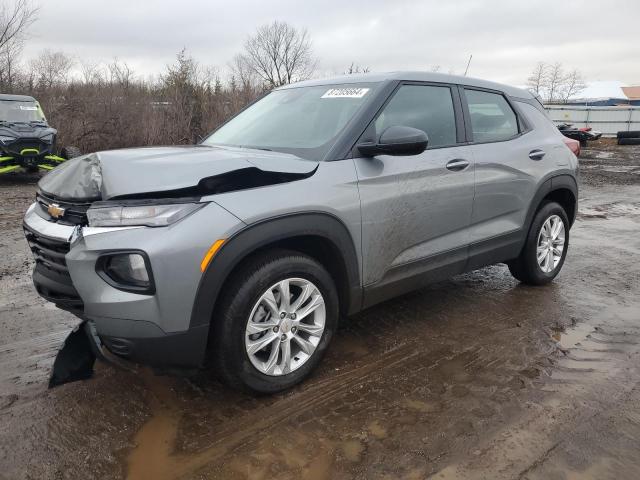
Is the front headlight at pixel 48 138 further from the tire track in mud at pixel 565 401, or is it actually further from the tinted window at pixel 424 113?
the tire track in mud at pixel 565 401

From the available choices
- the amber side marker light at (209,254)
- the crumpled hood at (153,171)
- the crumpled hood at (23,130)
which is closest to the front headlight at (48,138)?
the crumpled hood at (23,130)

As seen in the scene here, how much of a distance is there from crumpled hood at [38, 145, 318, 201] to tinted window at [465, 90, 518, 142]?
1669 mm

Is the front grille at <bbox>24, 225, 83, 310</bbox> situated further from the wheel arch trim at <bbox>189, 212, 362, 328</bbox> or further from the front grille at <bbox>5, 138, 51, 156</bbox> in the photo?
the front grille at <bbox>5, 138, 51, 156</bbox>

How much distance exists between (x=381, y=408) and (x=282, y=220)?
1.15m

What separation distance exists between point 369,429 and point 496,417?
26.9 inches

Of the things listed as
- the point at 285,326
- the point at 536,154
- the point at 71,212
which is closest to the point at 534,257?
the point at 536,154

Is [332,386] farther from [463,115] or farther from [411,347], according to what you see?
[463,115]

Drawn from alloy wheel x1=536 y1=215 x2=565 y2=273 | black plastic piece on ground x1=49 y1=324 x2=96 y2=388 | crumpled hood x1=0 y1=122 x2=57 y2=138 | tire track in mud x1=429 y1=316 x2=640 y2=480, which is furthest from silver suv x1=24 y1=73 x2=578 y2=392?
crumpled hood x1=0 y1=122 x2=57 y2=138

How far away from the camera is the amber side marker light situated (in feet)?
7.75

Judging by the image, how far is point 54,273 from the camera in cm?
265

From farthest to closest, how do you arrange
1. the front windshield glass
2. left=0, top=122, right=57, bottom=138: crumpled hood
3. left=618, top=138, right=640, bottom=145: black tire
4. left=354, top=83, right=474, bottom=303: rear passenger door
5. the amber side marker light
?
left=618, top=138, right=640, bottom=145: black tire, left=0, top=122, right=57, bottom=138: crumpled hood, the front windshield glass, left=354, top=83, right=474, bottom=303: rear passenger door, the amber side marker light

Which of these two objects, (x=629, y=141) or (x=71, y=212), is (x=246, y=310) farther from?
(x=629, y=141)

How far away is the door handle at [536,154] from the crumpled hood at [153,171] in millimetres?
2265

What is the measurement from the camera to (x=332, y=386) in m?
2.96
